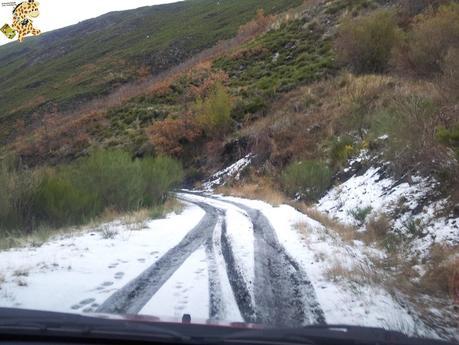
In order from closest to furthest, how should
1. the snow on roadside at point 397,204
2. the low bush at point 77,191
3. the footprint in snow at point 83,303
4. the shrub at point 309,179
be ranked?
the footprint in snow at point 83,303 < the snow on roadside at point 397,204 < the low bush at point 77,191 < the shrub at point 309,179

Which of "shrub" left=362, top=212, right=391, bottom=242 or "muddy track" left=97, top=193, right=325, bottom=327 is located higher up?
"muddy track" left=97, top=193, right=325, bottom=327

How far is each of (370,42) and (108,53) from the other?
58.2 metres

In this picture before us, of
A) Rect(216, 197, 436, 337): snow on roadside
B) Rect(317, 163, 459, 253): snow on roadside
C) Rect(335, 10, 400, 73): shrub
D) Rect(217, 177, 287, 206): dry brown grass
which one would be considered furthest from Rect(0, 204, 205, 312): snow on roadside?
Rect(335, 10, 400, 73): shrub

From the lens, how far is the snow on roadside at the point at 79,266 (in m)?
6.56

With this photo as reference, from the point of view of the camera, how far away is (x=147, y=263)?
8.85m

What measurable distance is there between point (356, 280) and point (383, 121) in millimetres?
9282

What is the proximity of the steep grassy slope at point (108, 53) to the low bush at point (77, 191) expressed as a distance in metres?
43.9

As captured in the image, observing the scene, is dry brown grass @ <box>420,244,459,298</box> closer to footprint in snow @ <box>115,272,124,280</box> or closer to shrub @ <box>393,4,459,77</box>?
footprint in snow @ <box>115,272,124,280</box>

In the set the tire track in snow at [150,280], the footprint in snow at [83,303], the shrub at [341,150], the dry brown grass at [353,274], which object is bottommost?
the shrub at [341,150]

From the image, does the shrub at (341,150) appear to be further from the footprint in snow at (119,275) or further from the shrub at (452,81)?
the footprint in snow at (119,275)

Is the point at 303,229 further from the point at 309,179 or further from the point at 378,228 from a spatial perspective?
the point at 309,179

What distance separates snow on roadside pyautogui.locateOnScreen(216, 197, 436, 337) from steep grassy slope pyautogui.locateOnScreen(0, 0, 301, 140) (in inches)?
2161

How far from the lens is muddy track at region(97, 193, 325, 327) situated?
613 centimetres

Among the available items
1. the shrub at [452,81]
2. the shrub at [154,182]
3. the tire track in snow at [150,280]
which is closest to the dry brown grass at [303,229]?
the tire track in snow at [150,280]
